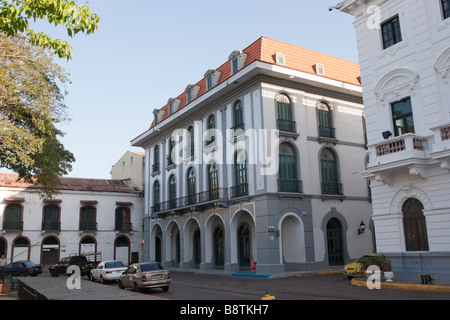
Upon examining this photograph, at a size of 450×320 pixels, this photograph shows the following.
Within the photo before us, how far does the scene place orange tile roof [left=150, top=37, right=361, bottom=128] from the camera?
1061 inches

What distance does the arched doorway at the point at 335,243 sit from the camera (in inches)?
1056

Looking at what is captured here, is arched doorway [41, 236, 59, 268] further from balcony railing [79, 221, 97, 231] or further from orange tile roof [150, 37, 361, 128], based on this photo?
orange tile roof [150, 37, 361, 128]

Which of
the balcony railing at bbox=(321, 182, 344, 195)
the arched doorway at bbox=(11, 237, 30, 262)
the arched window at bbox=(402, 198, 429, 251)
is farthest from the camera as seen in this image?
the arched doorway at bbox=(11, 237, 30, 262)

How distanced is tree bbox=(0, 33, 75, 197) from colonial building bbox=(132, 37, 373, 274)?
10848 mm

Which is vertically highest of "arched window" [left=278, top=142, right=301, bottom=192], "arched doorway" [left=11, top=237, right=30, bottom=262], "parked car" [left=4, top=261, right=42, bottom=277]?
"arched window" [left=278, top=142, right=301, bottom=192]

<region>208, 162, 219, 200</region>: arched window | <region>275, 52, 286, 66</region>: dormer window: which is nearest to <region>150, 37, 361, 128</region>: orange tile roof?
<region>275, 52, 286, 66</region>: dormer window

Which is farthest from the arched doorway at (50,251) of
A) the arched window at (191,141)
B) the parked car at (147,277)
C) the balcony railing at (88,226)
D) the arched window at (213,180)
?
the parked car at (147,277)

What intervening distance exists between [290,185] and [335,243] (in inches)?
209

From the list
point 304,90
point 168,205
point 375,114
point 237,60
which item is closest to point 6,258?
point 168,205

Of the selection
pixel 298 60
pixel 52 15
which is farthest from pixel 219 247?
pixel 52 15

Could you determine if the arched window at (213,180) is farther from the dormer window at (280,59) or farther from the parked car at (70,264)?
the parked car at (70,264)

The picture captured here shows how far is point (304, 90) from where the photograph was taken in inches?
1091

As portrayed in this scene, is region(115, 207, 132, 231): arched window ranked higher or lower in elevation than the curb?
higher

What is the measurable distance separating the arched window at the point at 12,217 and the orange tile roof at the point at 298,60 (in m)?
21.0
